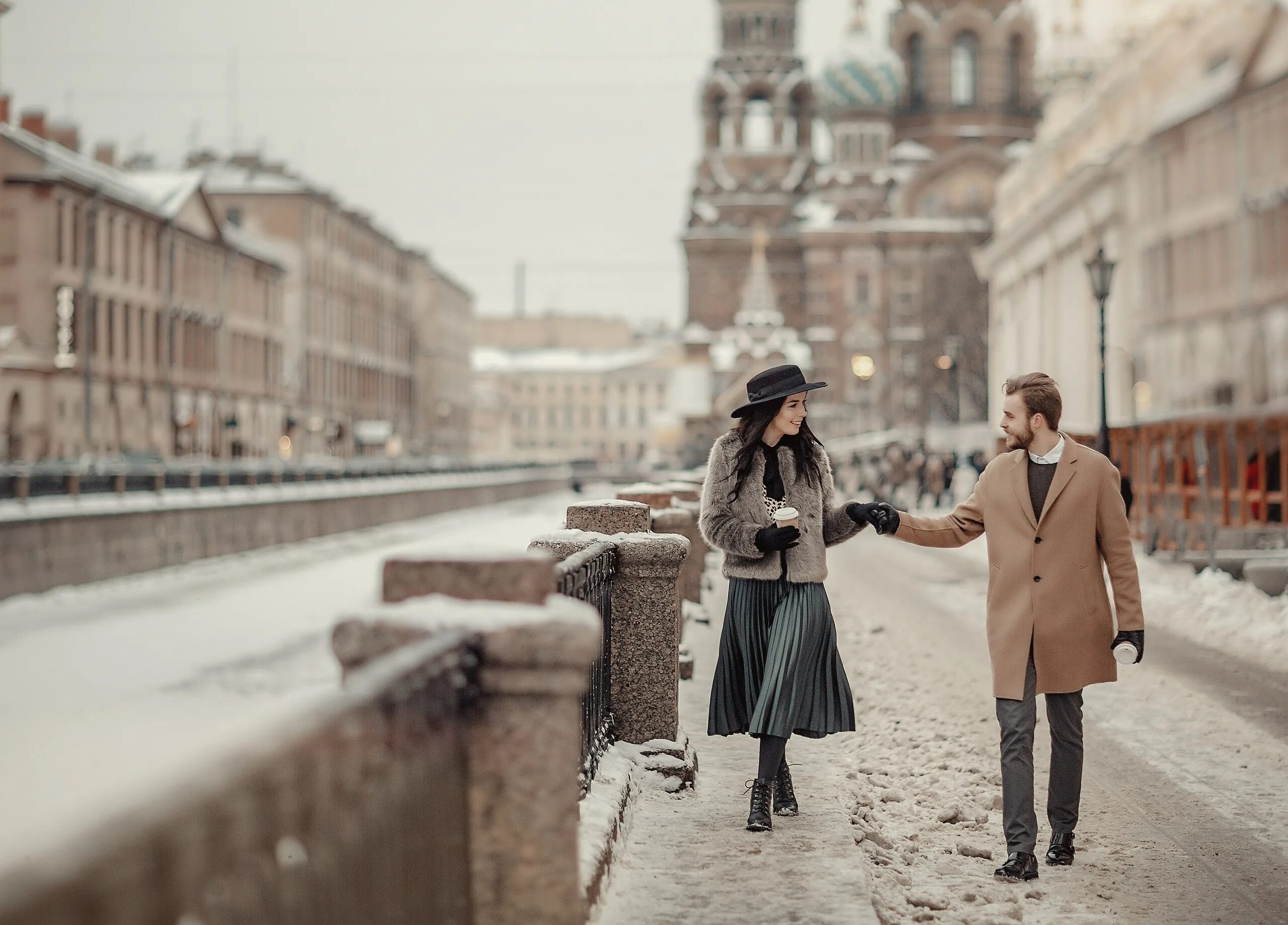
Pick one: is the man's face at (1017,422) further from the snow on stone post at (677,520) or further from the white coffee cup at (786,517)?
the snow on stone post at (677,520)

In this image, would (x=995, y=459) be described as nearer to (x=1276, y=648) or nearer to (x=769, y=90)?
(x=1276, y=648)

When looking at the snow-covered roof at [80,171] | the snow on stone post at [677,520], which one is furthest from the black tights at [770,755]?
the snow-covered roof at [80,171]

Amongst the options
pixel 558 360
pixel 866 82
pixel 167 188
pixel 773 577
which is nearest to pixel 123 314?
pixel 167 188

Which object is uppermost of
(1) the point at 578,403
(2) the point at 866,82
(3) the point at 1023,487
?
(2) the point at 866,82

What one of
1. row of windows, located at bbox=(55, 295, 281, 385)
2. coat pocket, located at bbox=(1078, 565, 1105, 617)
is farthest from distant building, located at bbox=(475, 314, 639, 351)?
coat pocket, located at bbox=(1078, 565, 1105, 617)

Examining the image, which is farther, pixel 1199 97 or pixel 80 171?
pixel 80 171

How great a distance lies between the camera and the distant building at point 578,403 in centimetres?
15738

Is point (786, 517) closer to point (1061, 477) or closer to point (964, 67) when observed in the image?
point (1061, 477)

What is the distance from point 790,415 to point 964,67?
11087 cm

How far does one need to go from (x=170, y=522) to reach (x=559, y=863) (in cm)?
3486

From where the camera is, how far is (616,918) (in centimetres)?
571

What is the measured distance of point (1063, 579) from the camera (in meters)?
6.70

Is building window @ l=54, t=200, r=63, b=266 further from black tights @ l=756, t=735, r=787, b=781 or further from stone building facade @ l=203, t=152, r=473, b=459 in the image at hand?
black tights @ l=756, t=735, r=787, b=781

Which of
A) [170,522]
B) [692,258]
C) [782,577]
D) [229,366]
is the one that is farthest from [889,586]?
[692,258]
